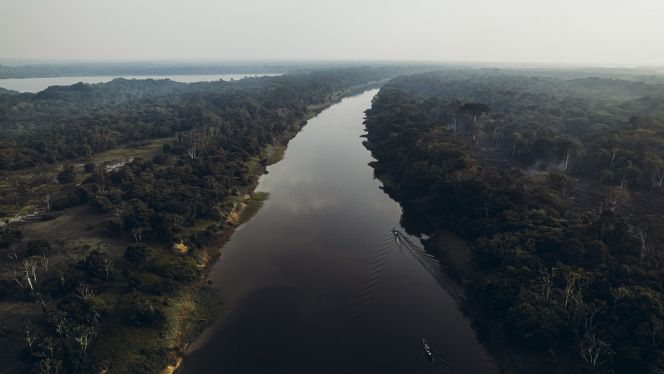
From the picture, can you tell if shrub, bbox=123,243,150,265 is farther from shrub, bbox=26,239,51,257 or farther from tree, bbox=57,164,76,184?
tree, bbox=57,164,76,184

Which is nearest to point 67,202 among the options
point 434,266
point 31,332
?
point 31,332

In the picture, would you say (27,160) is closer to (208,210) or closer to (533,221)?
(208,210)

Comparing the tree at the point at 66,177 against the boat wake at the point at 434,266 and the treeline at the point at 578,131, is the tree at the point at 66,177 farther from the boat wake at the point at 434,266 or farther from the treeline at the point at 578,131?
the treeline at the point at 578,131

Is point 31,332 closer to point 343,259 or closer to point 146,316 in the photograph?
point 146,316

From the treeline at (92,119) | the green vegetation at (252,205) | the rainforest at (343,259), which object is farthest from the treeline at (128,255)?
the green vegetation at (252,205)

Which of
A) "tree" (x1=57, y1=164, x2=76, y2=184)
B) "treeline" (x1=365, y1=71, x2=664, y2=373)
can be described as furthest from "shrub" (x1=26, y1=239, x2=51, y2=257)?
"treeline" (x1=365, y1=71, x2=664, y2=373)

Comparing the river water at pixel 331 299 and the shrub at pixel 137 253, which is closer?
the river water at pixel 331 299

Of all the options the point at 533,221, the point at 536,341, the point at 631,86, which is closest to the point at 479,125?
the point at 533,221

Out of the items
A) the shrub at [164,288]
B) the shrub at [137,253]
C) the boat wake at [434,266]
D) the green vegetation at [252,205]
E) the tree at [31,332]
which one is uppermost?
the shrub at [137,253]
